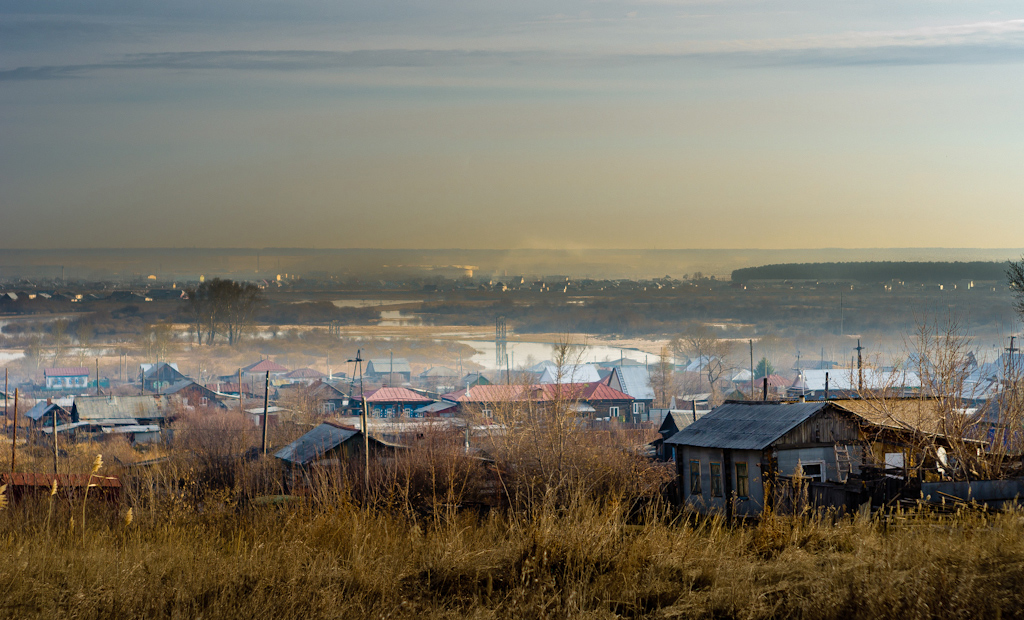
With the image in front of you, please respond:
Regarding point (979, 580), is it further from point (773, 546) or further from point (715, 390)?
point (715, 390)

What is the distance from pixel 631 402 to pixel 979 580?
59.1m

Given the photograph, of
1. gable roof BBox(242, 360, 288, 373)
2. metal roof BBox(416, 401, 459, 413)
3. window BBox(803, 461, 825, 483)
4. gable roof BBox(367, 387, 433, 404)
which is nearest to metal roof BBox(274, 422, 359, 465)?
window BBox(803, 461, 825, 483)

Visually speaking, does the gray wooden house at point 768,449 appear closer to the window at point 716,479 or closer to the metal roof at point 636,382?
the window at point 716,479

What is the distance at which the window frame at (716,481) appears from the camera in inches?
845

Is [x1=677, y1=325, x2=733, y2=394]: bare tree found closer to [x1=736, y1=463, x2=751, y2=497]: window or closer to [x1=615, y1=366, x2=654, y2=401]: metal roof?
[x1=615, y1=366, x2=654, y2=401]: metal roof

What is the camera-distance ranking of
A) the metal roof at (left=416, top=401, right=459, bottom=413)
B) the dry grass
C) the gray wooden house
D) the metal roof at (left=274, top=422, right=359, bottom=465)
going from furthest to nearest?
the metal roof at (left=416, top=401, right=459, bottom=413) < the metal roof at (left=274, top=422, right=359, bottom=465) < the gray wooden house < the dry grass

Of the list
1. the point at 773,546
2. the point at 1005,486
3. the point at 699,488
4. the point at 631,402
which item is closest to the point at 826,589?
the point at 773,546

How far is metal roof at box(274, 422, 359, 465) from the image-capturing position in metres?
26.3

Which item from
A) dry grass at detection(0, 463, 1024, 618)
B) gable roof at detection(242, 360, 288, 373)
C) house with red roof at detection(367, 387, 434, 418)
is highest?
dry grass at detection(0, 463, 1024, 618)

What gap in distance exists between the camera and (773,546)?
4.83 m

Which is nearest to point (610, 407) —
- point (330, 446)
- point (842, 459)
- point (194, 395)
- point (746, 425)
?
point (194, 395)

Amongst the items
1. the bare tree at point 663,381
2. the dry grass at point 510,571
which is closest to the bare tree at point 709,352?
the bare tree at point 663,381

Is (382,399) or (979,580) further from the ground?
(979,580)

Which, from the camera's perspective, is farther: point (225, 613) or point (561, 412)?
point (561, 412)
